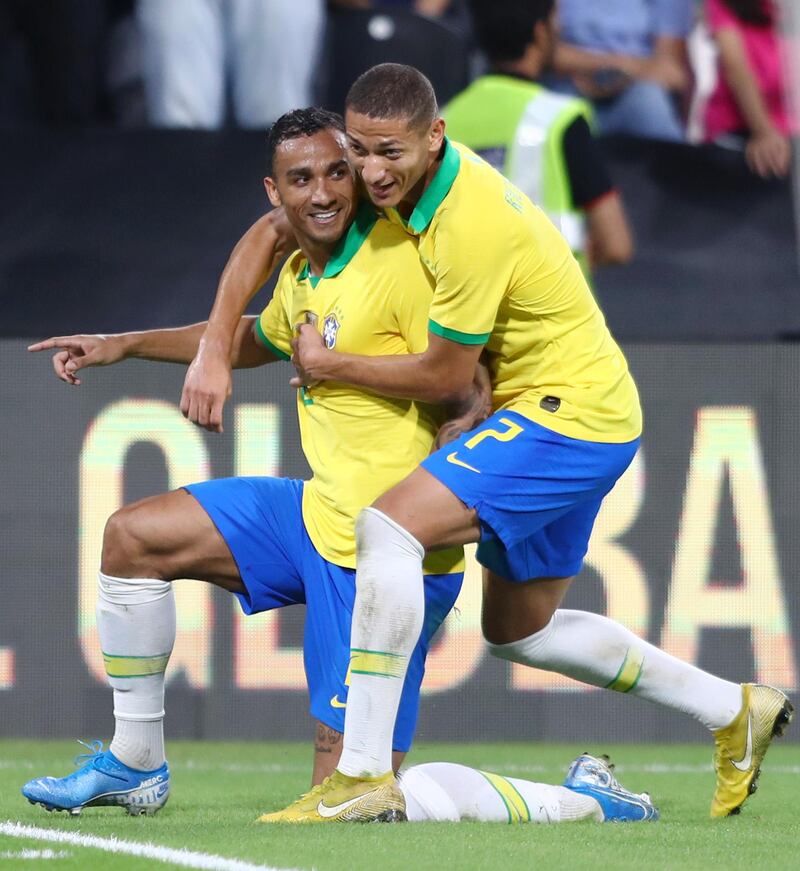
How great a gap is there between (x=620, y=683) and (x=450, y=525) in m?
0.85

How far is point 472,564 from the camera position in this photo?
6816 millimetres

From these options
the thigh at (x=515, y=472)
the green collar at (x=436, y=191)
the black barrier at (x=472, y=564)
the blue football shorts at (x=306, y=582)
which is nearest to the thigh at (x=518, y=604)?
the blue football shorts at (x=306, y=582)

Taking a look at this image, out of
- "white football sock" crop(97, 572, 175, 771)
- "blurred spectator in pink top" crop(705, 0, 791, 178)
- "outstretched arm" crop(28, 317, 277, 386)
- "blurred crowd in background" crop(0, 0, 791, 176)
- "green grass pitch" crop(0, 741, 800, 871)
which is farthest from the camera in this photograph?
"blurred spectator in pink top" crop(705, 0, 791, 178)

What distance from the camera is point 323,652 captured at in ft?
15.4

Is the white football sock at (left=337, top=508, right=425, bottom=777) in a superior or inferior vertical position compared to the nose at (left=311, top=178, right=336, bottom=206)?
inferior

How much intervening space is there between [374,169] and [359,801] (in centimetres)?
147

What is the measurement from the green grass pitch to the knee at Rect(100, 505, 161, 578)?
614 millimetres

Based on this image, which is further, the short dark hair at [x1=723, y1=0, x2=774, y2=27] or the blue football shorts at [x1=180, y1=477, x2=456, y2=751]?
the short dark hair at [x1=723, y1=0, x2=774, y2=27]

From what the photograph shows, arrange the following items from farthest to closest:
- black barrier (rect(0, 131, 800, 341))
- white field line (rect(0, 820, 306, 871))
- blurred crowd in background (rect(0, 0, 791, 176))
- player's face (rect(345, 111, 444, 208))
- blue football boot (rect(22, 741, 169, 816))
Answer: blurred crowd in background (rect(0, 0, 791, 176)), black barrier (rect(0, 131, 800, 341)), blue football boot (rect(22, 741, 169, 816)), player's face (rect(345, 111, 444, 208)), white field line (rect(0, 820, 306, 871))

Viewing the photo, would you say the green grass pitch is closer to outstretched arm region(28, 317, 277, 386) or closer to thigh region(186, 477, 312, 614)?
thigh region(186, 477, 312, 614)

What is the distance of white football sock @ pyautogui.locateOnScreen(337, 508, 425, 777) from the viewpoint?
4.21 m

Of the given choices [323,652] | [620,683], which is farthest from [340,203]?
[620,683]

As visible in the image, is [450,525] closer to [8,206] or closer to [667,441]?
[667,441]

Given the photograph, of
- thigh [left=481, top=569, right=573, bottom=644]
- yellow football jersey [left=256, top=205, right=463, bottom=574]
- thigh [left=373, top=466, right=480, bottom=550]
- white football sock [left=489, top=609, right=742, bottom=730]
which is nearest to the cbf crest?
yellow football jersey [left=256, top=205, right=463, bottom=574]
